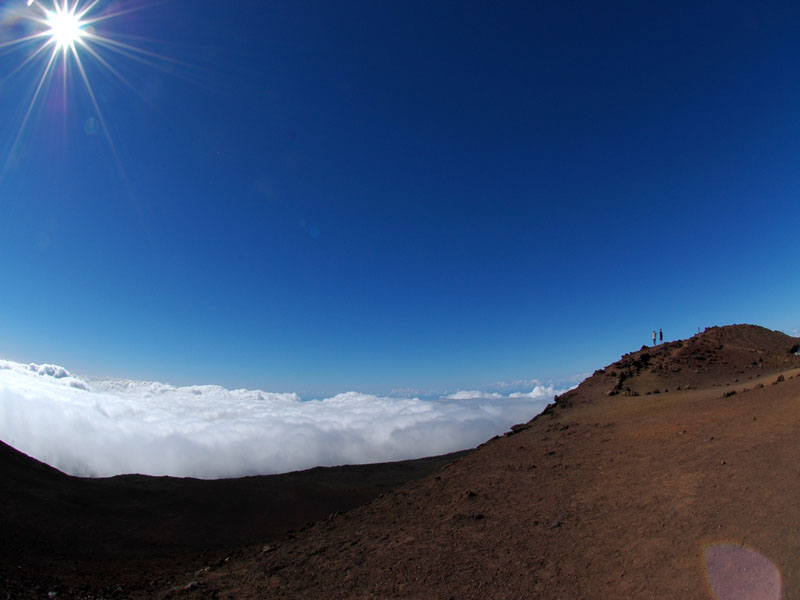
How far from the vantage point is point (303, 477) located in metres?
39.1

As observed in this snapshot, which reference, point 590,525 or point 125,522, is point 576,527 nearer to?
point 590,525

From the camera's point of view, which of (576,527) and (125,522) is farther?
(125,522)

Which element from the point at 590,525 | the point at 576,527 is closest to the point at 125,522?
the point at 576,527

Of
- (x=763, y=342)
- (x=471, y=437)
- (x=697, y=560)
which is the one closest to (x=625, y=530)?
(x=697, y=560)

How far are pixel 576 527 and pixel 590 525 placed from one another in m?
0.34

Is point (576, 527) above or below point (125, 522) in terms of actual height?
above

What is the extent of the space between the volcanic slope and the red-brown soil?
4 cm

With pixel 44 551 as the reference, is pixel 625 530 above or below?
above

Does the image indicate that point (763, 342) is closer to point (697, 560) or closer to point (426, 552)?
point (697, 560)

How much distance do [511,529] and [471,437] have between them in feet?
382

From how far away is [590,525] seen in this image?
891cm

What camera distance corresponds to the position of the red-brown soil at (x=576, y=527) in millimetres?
6504

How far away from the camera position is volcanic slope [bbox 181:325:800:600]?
21.1 ft

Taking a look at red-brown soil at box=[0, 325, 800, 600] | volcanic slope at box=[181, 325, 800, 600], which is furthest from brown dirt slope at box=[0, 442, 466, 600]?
volcanic slope at box=[181, 325, 800, 600]
